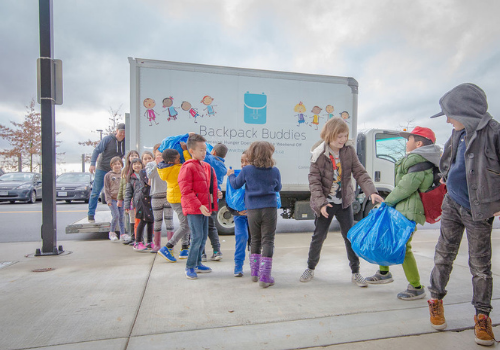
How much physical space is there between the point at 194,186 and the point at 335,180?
5.15 ft

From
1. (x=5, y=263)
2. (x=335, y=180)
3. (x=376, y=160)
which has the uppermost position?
(x=376, y=160)

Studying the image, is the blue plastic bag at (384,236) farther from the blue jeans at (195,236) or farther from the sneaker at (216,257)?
the sneaker at (216,257)

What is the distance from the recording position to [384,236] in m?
3.09

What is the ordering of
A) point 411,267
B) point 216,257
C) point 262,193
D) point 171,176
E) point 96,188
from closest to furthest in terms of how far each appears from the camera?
point 411,267 → point 262,193 → point 171,176 → point 216,257 → point 96,188

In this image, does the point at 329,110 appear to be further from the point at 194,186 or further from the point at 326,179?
the point at 194,186

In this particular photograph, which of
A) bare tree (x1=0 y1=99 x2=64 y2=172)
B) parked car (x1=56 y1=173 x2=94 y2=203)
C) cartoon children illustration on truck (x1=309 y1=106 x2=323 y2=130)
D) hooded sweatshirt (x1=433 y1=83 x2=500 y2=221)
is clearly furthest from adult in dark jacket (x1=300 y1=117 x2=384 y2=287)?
bare tree (x1=0 y1=99 x2=64 y2=172)

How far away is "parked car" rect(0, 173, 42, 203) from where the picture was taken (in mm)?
14672

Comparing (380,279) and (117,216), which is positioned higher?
(117,216)

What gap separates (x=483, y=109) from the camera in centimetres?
247

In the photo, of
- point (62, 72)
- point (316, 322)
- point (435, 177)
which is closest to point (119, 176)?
point (62, 72)

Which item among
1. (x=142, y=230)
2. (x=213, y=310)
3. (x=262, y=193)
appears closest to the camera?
(x=213, y=310)

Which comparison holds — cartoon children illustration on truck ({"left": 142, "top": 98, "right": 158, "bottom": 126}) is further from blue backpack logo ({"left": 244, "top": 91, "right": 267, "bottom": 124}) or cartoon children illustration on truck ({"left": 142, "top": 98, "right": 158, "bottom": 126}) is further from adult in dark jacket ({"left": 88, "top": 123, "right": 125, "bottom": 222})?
blue backpack logo ({"left": 244, "top": 91, "right": 267, "bottom": 124})

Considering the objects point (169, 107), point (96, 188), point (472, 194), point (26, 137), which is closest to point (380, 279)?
point (472, 194)

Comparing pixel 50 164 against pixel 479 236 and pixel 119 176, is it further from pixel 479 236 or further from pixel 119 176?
pixel 479 236
